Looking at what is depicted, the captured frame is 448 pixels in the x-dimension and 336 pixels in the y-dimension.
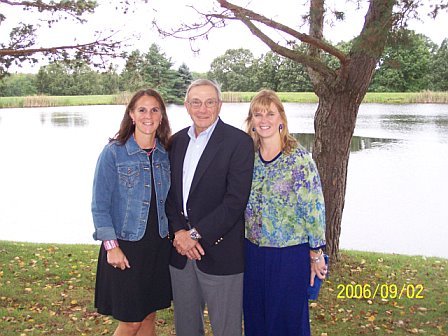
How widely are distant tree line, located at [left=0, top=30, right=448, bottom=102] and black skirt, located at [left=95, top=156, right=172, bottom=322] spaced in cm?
112

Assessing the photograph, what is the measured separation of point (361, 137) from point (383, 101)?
9346 mm

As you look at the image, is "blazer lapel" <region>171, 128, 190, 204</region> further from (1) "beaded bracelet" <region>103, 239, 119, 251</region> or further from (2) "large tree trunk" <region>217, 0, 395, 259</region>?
(2) "large tree trunk" <region>217, 0, 395, 259</region>

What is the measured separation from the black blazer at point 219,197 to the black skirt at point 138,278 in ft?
0.42

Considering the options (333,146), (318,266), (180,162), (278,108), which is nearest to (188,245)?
(180,162)

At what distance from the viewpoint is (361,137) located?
17.1 meters

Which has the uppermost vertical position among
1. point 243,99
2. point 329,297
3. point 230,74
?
Result: point 230,74

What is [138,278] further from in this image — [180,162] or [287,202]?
[287,202]

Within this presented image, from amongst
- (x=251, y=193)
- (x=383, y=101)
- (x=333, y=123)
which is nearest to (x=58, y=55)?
(x=333, y=123)

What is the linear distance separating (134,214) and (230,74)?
16.4 m

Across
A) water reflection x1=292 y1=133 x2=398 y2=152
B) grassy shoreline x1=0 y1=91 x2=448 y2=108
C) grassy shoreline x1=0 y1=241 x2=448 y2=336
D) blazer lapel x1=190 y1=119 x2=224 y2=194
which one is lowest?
grassy shoreline x1=0 y1=241 x2=448 y2=336

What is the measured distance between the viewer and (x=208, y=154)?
8.28 ft

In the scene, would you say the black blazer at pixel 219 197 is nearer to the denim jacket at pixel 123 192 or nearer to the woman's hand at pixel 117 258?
the denim jacket at pixel 123 192

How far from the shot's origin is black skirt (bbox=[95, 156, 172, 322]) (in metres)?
2.64

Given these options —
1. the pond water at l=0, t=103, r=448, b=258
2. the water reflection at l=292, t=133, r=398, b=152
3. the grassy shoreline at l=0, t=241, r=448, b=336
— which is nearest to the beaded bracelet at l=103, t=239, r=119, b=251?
the pond water at l=0, t=103, r=448, b=258
